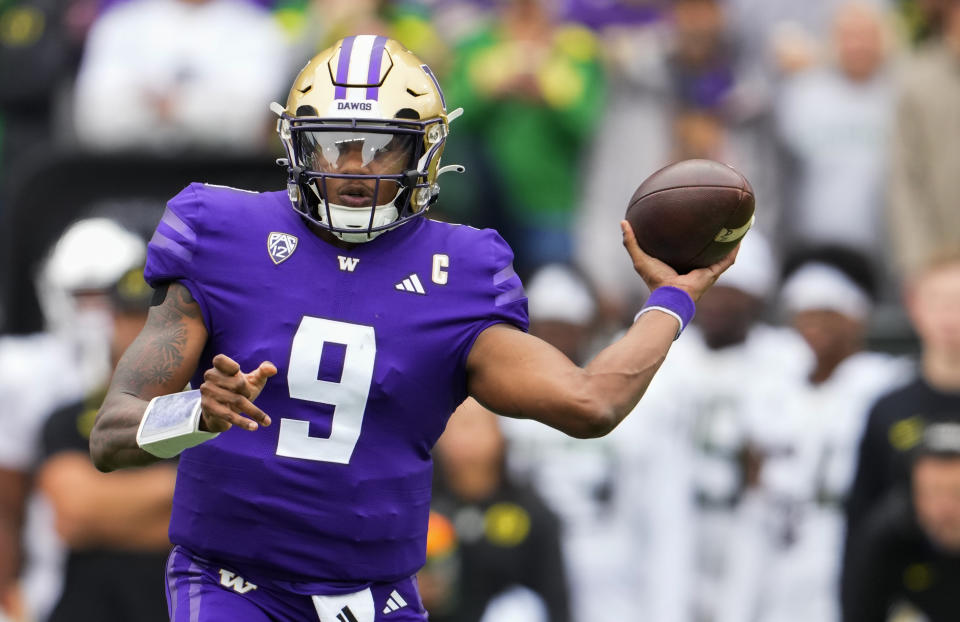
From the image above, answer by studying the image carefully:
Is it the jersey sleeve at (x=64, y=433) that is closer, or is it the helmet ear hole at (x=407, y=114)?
the helmet ear hole at (x=407, y=114)

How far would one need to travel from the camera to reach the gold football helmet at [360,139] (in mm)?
4207

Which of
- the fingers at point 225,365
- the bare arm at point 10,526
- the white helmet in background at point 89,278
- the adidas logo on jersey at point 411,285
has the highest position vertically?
the fingers at point 225,365

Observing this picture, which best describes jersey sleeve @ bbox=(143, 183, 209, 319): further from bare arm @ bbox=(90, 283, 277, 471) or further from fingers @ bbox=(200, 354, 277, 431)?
fingers @ bbox=(200, 354, 277, 431)

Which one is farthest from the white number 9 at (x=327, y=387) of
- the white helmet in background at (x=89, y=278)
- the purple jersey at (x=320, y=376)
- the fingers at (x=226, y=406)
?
the white helmet in background at (x=89, y=278)

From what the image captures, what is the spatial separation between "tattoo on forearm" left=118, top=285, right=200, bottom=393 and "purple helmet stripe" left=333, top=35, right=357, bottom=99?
1.96ft

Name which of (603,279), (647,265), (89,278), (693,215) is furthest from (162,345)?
(603,279)

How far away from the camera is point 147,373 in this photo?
13.3ft

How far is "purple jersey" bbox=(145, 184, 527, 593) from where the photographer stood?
4.12 meters

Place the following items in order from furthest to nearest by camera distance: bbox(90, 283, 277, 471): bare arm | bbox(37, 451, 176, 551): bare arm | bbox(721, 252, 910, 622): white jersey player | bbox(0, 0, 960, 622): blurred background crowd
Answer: bbox(721, 252, 910, 622): white jersey player → bbox(0, 0, 960, 622): blurred background crowd → bbox(37, 451, 176, 551): bare arm → bbox(90, 283, 277, 471): bare arm

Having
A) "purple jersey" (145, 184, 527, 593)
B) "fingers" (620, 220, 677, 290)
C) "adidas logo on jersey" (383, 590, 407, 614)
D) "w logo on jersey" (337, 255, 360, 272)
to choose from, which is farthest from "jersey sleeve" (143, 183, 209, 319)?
"fingers" (620, 220, 677, 290)

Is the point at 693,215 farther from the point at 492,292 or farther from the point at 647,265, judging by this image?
the point at 492,292

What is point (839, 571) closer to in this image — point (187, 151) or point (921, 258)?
point (921, 258)

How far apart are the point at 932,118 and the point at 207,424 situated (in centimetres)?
555

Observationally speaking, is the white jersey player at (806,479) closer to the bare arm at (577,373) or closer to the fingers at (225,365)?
the bare arm at (577,373)
